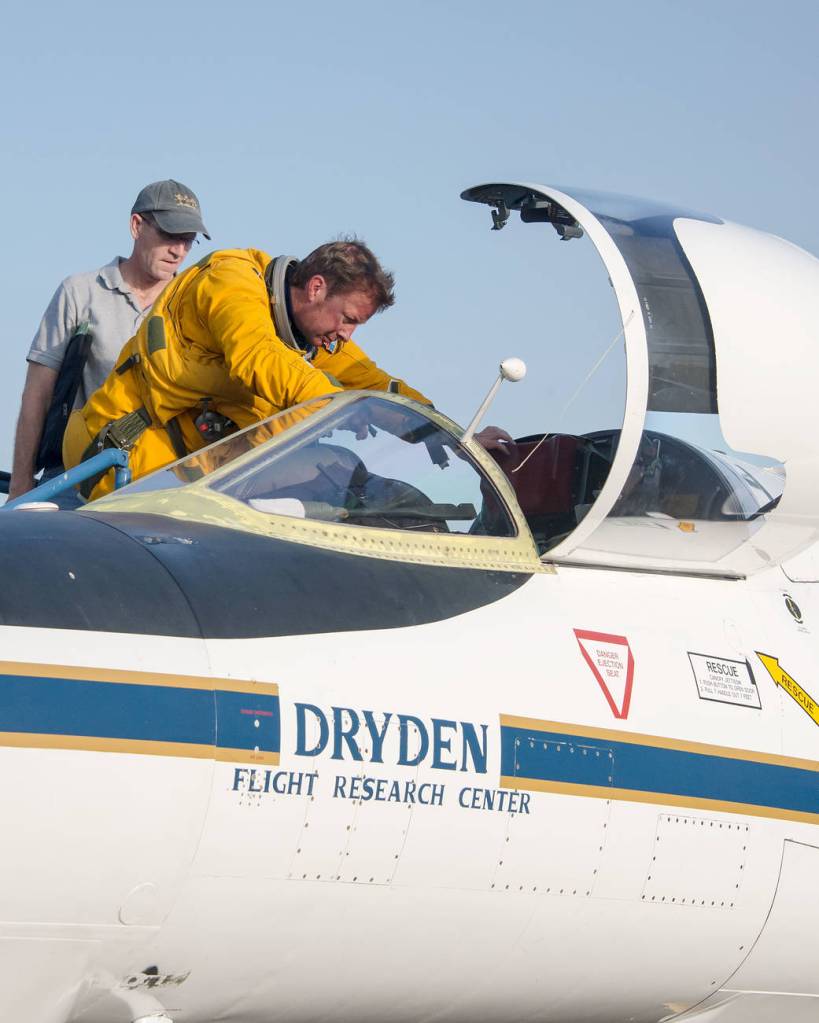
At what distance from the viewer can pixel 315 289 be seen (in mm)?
6582

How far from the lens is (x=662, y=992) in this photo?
17.5 ft

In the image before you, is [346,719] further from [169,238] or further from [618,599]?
[169,238]

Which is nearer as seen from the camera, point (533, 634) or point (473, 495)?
point (533, 634)

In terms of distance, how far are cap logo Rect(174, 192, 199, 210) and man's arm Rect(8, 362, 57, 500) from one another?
3.97 ft

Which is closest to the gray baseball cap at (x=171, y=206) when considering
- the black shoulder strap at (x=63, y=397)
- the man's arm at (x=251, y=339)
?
the black shoulder strap at (x=63, y=397)

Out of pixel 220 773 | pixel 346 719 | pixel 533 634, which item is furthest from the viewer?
pixel 533 634

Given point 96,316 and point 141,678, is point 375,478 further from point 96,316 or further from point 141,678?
point 96,316

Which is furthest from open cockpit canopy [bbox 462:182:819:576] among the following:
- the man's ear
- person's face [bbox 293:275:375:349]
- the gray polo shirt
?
the gray polo shirt

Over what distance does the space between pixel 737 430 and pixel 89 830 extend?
3.07 metres

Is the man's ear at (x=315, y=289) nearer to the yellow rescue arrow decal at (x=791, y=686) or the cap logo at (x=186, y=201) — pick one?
the cap logo at (x=186, y=201)

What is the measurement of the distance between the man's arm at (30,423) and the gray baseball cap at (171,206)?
42.7 inches

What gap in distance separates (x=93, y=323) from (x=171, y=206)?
0.85m

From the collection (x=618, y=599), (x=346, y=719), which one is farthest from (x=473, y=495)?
(x=346, y=719)

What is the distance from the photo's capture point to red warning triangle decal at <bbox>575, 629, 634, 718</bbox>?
5090mm
